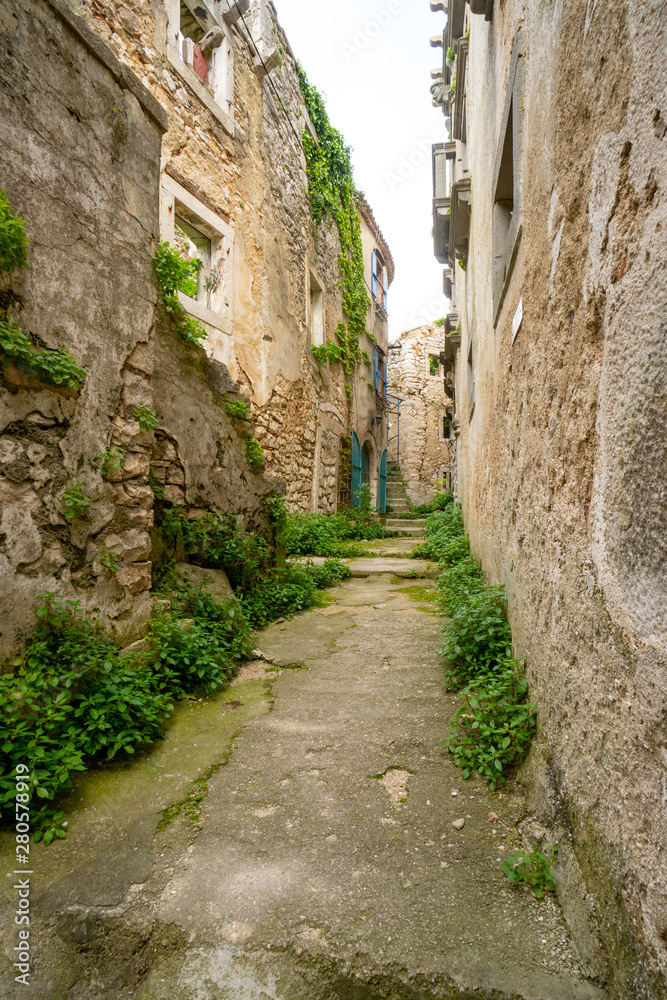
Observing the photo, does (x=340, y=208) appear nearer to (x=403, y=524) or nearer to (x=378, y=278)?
(x=378, y=278)

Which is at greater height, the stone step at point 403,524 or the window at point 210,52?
the window at point 210,52

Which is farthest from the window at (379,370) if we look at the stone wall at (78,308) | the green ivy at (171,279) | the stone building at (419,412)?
the stone wall at (78,308)

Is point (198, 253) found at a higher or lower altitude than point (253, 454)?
higher

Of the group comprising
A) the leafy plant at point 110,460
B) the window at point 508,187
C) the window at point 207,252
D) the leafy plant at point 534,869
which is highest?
the window at point 207,252

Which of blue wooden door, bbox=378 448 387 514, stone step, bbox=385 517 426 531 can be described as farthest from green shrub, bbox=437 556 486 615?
blue wooden door, bbox=378 448 387 514

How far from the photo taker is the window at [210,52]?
6117 mm

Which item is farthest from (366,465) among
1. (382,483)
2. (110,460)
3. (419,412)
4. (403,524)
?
(110,460)

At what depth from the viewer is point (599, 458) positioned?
1068 millimetres

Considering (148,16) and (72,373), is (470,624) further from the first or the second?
(148,16)

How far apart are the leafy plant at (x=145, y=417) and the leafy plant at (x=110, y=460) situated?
0.22 metres

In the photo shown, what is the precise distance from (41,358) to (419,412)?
15.5 meters

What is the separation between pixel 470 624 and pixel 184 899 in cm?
163

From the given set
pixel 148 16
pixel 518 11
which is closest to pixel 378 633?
pixel 518 11

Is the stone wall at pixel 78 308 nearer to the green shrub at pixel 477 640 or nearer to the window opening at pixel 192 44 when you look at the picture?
the green shrub at pixel 477 640
